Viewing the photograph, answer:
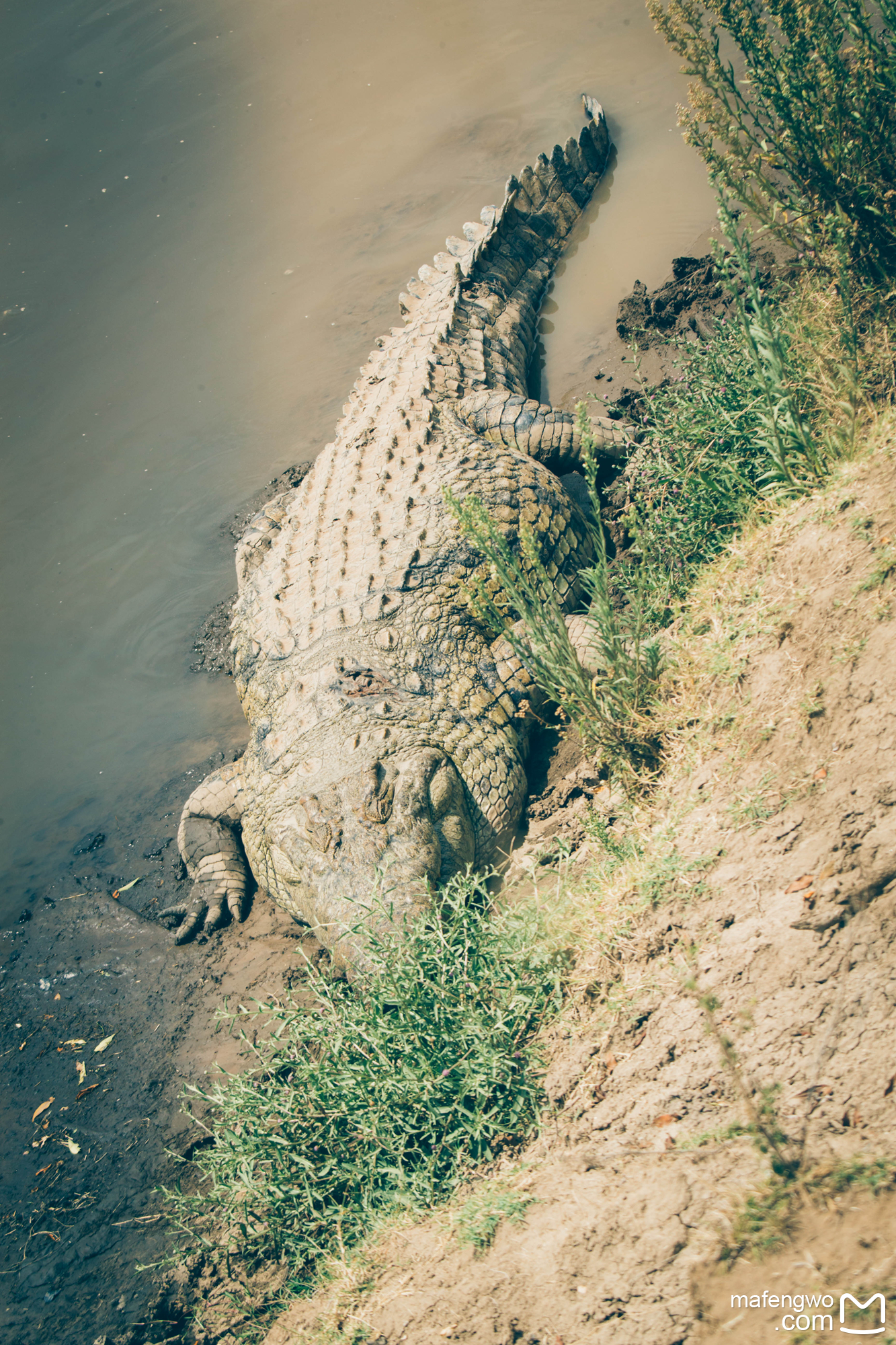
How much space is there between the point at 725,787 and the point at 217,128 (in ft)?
36.9

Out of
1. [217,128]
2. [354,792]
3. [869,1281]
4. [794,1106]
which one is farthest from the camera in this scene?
[217,128]

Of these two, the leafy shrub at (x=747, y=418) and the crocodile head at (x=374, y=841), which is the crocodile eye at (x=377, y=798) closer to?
the crocodile head at (x=374, y=841)

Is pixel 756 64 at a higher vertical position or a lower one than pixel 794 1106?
higher

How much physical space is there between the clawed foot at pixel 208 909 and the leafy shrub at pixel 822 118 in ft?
14.3

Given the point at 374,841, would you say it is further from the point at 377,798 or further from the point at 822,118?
the point at 822,118

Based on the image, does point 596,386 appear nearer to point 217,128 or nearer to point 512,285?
point 512,285

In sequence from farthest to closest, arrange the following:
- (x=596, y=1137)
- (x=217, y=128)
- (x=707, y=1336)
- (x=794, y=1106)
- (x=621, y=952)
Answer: (x=217, y=128), (x=621, y=952), (x=596, y=1137), (x=794, y=1106), (x=707, y=1336)

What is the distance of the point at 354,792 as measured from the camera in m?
3.16

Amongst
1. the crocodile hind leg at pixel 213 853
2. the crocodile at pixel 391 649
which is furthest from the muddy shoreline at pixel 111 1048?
the crocodile at pixel 391 649

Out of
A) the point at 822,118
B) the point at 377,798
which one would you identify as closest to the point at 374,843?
the point at 377,798

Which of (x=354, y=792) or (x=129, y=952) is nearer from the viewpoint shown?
(x=354, y=792)

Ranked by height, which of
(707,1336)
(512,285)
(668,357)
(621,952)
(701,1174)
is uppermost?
(512,285)

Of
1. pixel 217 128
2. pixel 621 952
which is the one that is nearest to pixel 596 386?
pixel 621 952

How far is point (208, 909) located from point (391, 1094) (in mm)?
2178
